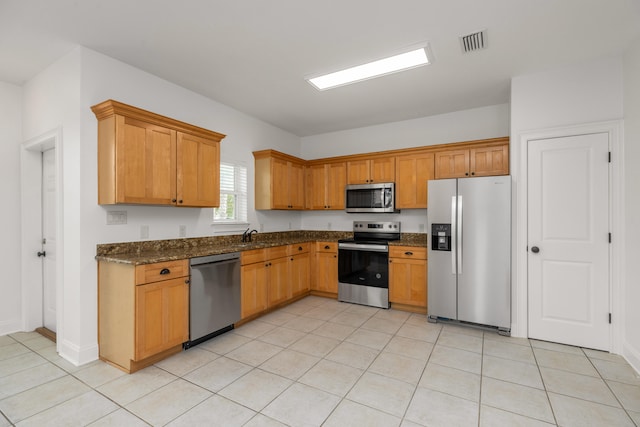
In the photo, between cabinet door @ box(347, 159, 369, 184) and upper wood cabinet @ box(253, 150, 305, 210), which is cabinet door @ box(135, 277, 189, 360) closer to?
upper wood cabinet @ box(253, 150, 305, 210)

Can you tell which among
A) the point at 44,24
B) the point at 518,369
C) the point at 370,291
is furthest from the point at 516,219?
the point at 44,24

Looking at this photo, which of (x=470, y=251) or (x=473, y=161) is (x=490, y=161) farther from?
(x=470, y=251)

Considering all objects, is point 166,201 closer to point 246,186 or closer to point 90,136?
point 90,136

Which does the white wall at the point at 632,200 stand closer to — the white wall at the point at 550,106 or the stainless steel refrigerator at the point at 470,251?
the white wall at the point at 550,106

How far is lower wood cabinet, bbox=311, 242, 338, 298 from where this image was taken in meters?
4.80

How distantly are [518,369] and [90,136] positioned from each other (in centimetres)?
451

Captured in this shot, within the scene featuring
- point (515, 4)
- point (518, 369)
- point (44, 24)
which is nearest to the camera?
point (515, 4)

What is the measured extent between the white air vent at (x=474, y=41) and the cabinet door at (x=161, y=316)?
3464 millimetres

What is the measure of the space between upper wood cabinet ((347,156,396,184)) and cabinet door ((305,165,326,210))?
54cm

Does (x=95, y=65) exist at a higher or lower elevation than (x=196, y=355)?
higher

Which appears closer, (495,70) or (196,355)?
(196,355)

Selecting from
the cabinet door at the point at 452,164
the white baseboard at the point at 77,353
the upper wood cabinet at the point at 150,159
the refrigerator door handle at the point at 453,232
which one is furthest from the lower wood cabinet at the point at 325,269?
the white baseboard at the point at 77,353

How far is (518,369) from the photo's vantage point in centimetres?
263

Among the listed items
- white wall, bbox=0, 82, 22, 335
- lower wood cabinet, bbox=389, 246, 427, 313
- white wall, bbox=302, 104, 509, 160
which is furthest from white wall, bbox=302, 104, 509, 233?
white wall, bbox=0, 82, 22, 335
